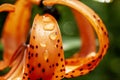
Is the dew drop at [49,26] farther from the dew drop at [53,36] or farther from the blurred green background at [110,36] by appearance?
the blurred green background at [110,36]

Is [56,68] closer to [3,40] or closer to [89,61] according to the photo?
[89,61]

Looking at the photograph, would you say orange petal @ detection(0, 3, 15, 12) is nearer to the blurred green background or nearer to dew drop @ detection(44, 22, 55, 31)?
dew drop @ detection(44, 22, 55, 31)

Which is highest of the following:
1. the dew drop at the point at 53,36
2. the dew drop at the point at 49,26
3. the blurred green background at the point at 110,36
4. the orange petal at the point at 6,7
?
the orange petal at the point at 6,7

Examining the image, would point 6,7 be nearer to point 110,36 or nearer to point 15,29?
point 15,29

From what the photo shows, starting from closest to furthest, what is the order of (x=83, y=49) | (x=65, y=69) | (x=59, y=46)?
(x=59, y=46) → (x=65, y=69) → (x=83, y=49)

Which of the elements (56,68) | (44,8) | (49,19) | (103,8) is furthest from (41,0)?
(103,8)

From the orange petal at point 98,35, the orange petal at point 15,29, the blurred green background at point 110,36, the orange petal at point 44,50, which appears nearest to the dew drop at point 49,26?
the orange petal at point 44,50

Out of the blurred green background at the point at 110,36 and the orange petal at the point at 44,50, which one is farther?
the blurred green background at the point at 110,36
